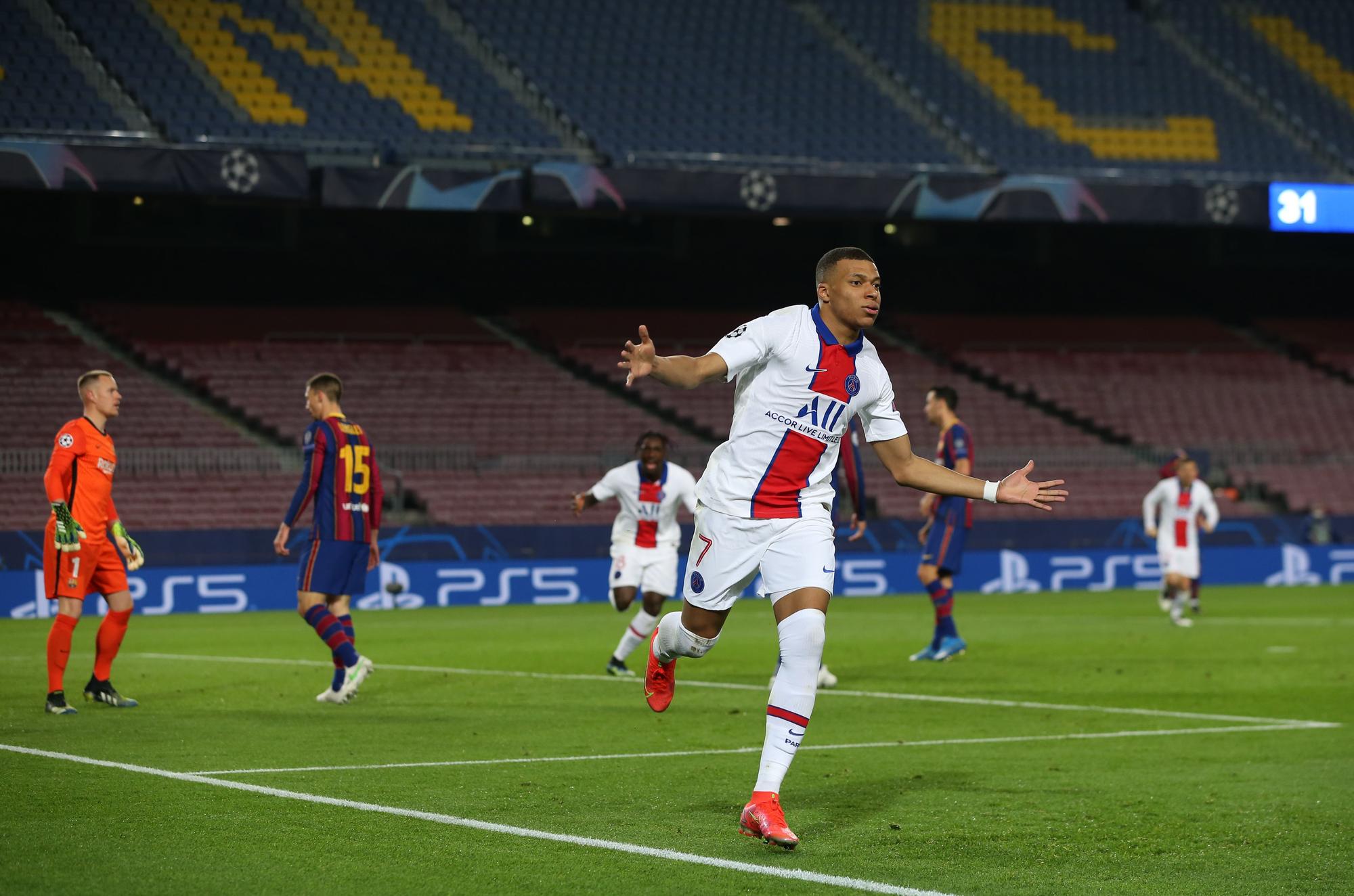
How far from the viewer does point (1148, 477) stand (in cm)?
3353

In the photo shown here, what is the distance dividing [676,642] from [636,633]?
21.7 feet

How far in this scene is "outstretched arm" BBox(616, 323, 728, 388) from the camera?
6.50 metres

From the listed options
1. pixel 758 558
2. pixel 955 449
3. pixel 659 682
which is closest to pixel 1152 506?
pixel 955 449

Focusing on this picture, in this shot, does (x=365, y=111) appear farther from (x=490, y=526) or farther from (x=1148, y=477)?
(x=1148, y=477)

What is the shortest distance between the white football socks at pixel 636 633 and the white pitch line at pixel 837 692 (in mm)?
249

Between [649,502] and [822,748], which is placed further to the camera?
[649,502]

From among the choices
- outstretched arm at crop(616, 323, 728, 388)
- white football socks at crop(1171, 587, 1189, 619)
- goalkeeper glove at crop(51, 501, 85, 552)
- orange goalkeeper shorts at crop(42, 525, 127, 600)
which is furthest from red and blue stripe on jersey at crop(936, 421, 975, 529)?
outstretched arm at crop(616, 323, 728, 388)

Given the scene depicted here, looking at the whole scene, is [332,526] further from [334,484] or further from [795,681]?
[795,681]

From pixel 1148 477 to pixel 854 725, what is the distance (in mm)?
23683

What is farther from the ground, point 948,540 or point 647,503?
point 647,503

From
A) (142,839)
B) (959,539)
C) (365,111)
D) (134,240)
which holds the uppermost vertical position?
(365,111)

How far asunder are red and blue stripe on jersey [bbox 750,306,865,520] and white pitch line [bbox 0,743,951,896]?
1498mm

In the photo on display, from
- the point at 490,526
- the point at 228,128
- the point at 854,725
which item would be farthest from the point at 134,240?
the point at 854,725

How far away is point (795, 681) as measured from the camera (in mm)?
7172
